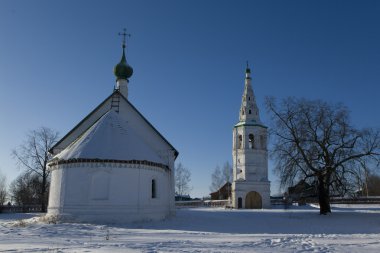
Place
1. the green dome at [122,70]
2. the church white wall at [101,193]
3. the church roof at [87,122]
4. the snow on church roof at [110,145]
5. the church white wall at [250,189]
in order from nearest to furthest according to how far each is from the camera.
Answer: the church white wall at [101,193]
the snow on church roof at [110,145]
the church roof at [87,122]
the green dome at [122,70]
the church white wall at [250,189]

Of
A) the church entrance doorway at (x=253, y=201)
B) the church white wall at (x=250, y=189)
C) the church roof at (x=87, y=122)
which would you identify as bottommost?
the church entrance doorway at (x=253, y=201)

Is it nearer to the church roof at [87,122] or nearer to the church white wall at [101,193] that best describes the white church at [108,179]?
the church white wall at [101,193]

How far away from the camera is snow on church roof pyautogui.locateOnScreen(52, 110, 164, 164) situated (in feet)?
76.9

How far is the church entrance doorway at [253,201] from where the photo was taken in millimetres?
54031

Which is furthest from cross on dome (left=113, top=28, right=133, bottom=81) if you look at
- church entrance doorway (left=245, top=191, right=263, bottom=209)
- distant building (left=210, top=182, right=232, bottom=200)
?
distant building (left=210, top=182, right=232, bottom=200)

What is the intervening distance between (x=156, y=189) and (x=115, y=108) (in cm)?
761

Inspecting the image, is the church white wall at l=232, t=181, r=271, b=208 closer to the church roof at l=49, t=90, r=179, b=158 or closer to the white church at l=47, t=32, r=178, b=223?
the church roof at l=49, t=90, r=179, b=158

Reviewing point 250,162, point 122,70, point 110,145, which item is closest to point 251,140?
point 250,162

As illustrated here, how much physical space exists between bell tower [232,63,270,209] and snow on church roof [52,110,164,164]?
30.7m

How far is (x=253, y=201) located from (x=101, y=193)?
116 ft

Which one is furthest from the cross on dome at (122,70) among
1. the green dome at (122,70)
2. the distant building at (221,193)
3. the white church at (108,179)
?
the distant building at (221,193)

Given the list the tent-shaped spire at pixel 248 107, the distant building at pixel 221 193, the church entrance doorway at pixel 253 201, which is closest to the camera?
the church entrance doorway at pixel 253 201

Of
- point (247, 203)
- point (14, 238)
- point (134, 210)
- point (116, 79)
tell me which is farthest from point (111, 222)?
point (247, 203)

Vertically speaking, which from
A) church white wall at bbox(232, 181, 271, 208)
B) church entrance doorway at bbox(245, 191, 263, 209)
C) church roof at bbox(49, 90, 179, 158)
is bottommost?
church entrance doorway at bbox(245, 191, 263, 209)
